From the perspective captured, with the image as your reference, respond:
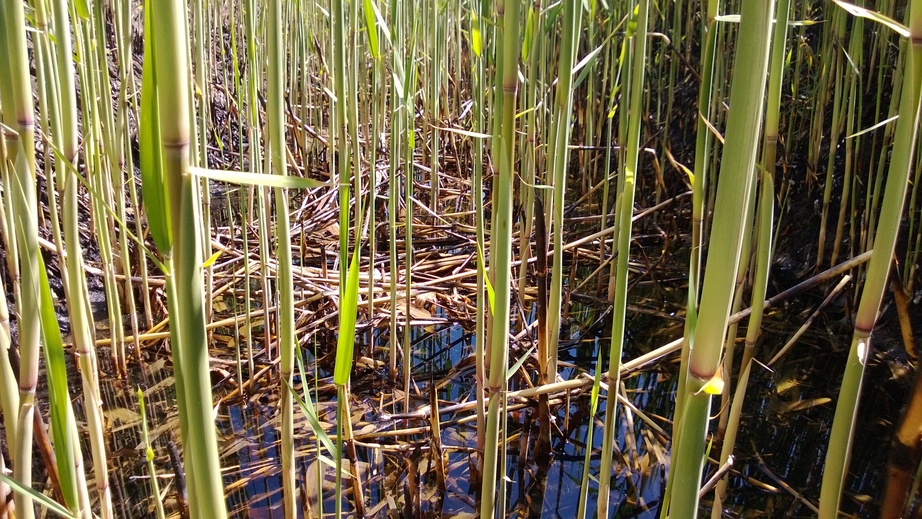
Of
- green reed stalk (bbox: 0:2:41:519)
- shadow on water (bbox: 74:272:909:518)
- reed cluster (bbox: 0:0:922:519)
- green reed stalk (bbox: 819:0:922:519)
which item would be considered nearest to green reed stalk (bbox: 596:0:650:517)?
reed cluster (bbox: 0:0:922:519)

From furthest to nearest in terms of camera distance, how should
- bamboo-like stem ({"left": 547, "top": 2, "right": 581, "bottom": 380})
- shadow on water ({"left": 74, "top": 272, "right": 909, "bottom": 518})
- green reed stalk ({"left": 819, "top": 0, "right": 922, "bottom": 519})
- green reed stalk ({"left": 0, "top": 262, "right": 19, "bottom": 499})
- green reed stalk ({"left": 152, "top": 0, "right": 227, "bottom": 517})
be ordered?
shadow on water ({"left": 74, "top": 272, "right": 909, "bottom": 518}) < bamboo-like stem ({"left": 547, "top": 2, "right": 581, "bottom": 380}) < green reed stalk ({"left": 0, "top": 262, "right": 19, "bottom": 499}) < green reed stalk ({"left": 819, "top": 0, "right": 922, "bottom": 519}) < green reed stalk ({"left": 152, "top": 0, "right": 227, "bottom": 517})

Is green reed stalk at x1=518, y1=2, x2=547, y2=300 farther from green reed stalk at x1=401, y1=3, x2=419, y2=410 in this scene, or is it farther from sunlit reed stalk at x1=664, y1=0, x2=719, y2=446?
sunlit reed stalk at x1=664, y1=0, x2=719, y2=446

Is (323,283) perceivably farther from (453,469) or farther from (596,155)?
(596,155)

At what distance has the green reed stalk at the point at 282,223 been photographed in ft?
2.35

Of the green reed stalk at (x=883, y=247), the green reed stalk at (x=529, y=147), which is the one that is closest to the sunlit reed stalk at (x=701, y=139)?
the green reed stalk at (x=883, y=247)

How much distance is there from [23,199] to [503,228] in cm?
46

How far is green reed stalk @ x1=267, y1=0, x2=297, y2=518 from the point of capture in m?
0.71

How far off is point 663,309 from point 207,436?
1782 millimetres

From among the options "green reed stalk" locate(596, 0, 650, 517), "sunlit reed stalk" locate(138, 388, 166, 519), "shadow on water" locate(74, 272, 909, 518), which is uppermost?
"green reed stalk" locate(596, 0, 650, 517)

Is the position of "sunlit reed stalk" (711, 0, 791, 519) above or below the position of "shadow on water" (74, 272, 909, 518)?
above

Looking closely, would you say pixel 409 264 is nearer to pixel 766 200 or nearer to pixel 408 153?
pixel 408 153

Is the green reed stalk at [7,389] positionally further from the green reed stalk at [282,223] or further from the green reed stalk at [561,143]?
the green reed stalk at [561,143]

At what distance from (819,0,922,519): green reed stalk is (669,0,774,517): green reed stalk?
238 mm

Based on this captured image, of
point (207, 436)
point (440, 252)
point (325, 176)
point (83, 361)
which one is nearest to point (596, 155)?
point (440, 252)
